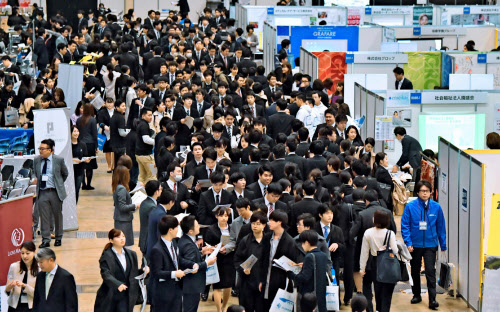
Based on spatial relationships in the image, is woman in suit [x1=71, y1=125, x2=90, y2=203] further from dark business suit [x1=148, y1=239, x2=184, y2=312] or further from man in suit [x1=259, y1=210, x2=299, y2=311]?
man in suit [x1=259, y1=210, x2=299, y2=311]

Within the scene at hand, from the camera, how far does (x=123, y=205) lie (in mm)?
11516

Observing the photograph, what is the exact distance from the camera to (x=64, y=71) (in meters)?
19.0

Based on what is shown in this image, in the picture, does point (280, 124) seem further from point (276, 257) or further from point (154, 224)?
point (276, 257)

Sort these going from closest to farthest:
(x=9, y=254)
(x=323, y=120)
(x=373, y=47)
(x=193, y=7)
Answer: (x=9, y=254) < (x=323, y=120) < (x=373, y=47) < (x=193, y=7)

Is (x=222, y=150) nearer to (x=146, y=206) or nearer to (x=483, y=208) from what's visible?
(x=146, y=206)

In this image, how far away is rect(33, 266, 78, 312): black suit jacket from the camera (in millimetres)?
9164

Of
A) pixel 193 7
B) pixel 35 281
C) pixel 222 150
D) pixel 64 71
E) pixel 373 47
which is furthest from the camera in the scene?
pixel 193 7

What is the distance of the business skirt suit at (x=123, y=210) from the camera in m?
11.5

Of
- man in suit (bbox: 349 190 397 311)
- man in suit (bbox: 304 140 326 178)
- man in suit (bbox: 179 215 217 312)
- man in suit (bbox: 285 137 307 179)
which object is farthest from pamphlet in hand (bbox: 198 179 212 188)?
man in suit (bbox: 179 215 217 312)

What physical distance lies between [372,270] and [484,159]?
6.58 feet

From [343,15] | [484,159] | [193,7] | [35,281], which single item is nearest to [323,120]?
[484,159]

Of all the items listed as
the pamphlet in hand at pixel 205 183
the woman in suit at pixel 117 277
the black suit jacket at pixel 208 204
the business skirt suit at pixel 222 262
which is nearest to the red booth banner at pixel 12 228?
the pamphlet in hand at pixel 205 183

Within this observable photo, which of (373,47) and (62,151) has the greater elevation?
(373,47)

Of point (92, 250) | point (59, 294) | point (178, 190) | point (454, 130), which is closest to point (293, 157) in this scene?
point (178, 190)
